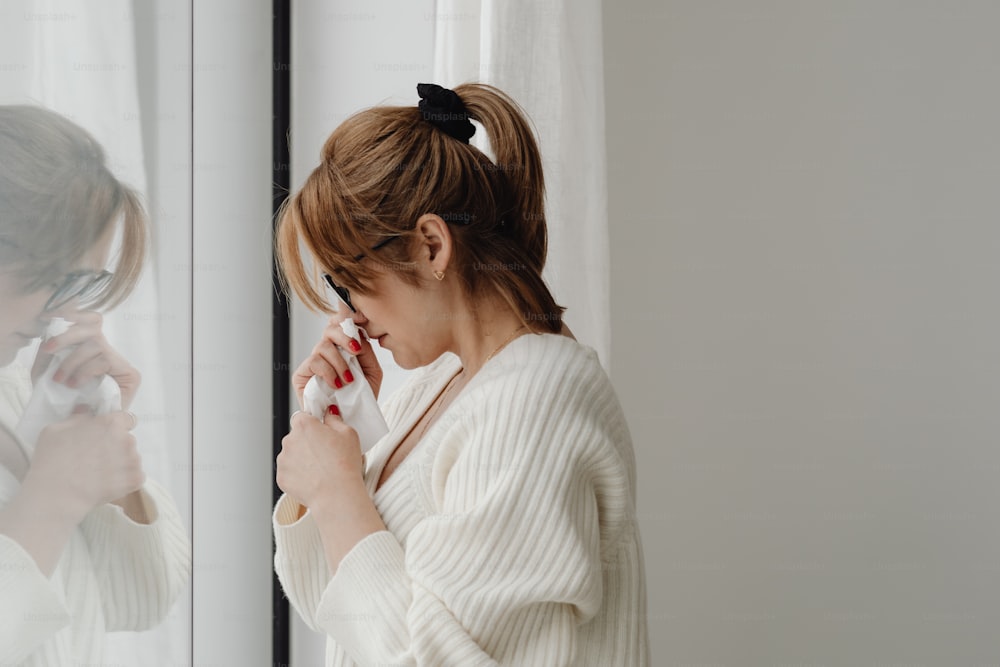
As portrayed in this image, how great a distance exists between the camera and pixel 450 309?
38.1 inches

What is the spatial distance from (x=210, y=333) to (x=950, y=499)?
142cm

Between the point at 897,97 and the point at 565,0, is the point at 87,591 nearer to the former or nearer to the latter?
the point at 565,0

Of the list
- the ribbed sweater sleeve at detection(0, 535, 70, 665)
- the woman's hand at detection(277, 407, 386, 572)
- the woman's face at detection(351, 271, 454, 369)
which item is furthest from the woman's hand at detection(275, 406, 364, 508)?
the ribbed sweater sleeve at detection(0, 535, 70, 665)

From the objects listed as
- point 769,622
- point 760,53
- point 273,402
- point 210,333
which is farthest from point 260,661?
point 760,53

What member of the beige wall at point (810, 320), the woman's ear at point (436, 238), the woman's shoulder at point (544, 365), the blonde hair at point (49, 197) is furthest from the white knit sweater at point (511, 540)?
the beige wall at point (810, 320)

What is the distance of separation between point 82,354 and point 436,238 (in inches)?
14.1

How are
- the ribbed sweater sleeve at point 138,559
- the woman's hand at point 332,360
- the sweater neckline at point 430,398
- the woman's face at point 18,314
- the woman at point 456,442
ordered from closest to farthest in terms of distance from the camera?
the woman's face at point 18,314, the ribbed sweater sleeve at point 138,559, the woman at point 456,442, the sweater neckline at point 430,398, the woman's hand at point 332,360

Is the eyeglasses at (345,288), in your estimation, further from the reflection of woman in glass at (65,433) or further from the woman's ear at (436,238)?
the reflection of woman in glass at (65,433)

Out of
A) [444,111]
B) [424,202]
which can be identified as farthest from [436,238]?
[444,111]

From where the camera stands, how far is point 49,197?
635 mm

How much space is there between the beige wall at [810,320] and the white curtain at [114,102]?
1.09 m

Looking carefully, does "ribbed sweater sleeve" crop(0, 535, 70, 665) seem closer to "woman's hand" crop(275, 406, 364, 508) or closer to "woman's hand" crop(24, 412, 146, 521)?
"woman's hand" crop(24, 412, 146, 521)

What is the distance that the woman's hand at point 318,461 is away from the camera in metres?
0.92

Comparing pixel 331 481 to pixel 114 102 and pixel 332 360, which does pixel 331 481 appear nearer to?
pixel 332 360
